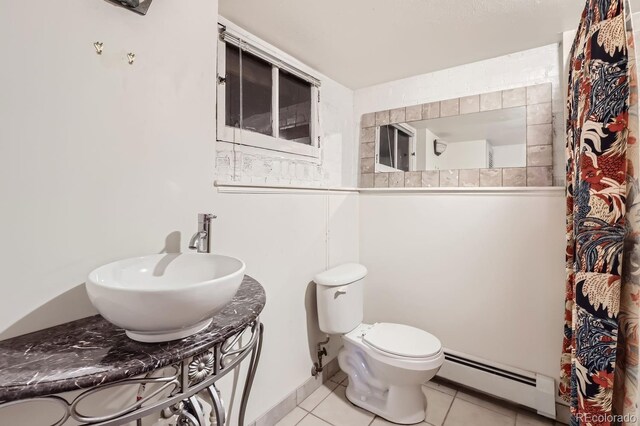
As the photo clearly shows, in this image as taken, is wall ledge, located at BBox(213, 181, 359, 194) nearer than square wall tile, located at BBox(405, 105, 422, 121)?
Yes

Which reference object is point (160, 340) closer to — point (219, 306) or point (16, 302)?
point (219, 306)

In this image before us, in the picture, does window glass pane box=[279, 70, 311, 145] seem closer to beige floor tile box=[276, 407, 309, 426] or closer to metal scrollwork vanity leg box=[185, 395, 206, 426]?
metal scrollwork vanity leg box=[185, 395, 206, 426]

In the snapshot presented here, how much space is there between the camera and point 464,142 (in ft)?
6.59

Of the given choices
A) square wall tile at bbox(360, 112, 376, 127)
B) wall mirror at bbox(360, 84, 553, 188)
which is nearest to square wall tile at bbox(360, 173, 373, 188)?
wall mirror at bbox(360, 84, 553, 188)

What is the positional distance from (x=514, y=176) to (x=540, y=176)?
0.13 meters

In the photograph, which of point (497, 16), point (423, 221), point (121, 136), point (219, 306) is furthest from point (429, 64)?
point (219, 306)

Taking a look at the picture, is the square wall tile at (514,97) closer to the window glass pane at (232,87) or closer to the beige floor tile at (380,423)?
the window glass pane at (232,87)

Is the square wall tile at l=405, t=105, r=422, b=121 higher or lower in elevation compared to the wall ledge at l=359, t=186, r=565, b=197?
higher

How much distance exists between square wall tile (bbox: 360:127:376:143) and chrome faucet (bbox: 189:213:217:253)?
1.63 metres

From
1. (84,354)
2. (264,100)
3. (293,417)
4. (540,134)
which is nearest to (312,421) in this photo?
(293,417)

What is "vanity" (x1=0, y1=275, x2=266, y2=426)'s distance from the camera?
54 cm

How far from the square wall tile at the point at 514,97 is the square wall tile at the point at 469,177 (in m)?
0.44

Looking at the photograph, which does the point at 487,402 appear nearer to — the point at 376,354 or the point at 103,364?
the point at 376,354

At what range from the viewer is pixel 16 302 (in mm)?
777
